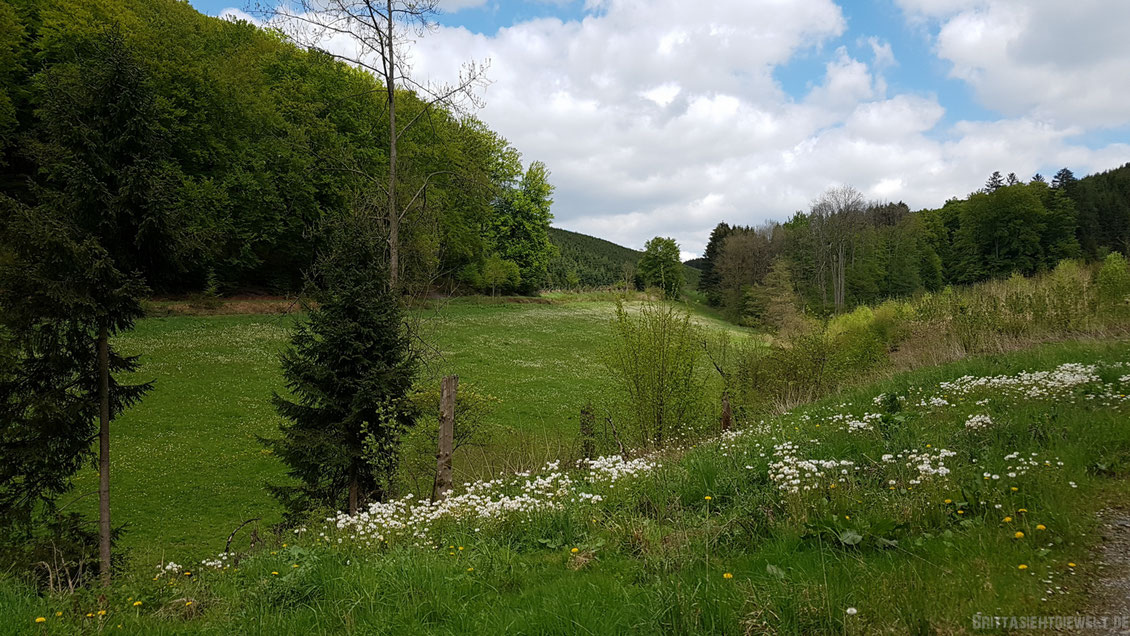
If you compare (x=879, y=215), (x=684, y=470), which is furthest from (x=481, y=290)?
(x=879, y=215)

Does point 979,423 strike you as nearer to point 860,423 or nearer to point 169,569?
point 860,423

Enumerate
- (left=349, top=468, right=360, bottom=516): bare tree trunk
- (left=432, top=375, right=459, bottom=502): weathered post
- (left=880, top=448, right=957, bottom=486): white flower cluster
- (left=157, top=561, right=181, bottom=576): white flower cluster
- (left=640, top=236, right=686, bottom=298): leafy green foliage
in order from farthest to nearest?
(left=640, top=236, right=686, bottom=298): leafy green foliage
(left=349, top=468, right=360, bottom=516): bare tree trunk
(left=432, top=375, right=459, bottom=502): weathered post
(left=157, top=561, right=181, bottom=576): white flower cluster
(left=880, top=448, right=957, bottom=486): white flower cluster

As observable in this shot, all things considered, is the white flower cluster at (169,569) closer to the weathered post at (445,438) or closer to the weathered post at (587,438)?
the weathered post at (445,438)

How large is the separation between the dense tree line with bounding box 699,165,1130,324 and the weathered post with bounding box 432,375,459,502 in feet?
167

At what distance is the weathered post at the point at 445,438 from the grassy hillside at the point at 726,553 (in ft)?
7.97

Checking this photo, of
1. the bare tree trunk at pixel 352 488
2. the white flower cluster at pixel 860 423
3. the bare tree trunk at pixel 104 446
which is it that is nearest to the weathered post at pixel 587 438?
the white flower cluster at pixel 860 423

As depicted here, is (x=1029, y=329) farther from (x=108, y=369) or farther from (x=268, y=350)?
(x=268, y=350)

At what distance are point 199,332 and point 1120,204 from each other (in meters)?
98.3

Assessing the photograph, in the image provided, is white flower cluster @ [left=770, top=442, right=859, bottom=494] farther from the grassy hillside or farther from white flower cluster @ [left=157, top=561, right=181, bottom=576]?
white flower cluster @ [left=157, top=561, right=181, bottom=576]

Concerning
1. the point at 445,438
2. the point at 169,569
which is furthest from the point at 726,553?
the point at 445,438

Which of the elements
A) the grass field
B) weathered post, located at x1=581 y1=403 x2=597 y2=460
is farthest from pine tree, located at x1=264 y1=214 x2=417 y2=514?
weathered post, located at x1=581 y1=403 x2=597 y2=460

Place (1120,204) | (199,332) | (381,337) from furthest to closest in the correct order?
(1120,204), (199,332), (381,337)

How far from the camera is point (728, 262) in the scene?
7950 centimetres

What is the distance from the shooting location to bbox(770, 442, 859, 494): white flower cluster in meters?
5.39
